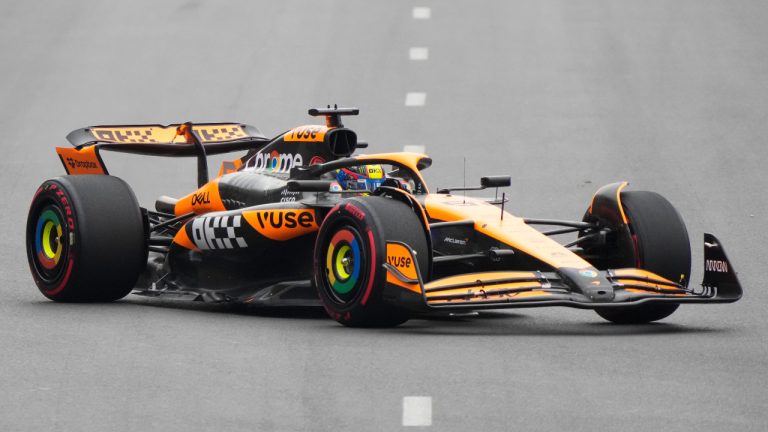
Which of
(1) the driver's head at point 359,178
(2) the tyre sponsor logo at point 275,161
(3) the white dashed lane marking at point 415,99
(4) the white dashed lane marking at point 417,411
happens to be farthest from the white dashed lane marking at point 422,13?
(4) the white dashed lane marking at point 417,411

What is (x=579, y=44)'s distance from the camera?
1014 inches

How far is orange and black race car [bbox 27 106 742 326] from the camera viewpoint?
10195mm

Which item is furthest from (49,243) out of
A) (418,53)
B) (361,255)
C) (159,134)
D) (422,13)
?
(422,13)

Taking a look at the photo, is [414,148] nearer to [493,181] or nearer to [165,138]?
[165,138]

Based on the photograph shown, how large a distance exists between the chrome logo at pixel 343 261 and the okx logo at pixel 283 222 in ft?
2.48

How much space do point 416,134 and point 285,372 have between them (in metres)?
13.3

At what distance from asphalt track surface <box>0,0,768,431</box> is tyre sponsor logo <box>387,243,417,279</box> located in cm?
45

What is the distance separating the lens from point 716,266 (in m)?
10.8

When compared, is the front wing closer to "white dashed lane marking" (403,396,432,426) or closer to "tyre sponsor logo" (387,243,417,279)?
"tyre sponsor logo" (387,243,417,279)

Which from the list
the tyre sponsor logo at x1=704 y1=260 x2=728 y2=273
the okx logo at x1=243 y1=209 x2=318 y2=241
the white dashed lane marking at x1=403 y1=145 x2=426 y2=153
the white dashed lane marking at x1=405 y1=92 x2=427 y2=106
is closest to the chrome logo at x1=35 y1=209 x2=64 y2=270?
the okx logo at x1=243 y1=209 x2=318 y2=241

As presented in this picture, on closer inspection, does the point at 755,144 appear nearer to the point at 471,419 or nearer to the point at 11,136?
the point at 11,136

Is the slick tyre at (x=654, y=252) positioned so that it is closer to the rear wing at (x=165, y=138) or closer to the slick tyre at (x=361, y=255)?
the slick tyre at (x=361, y=255)

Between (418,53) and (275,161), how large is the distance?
505 inches

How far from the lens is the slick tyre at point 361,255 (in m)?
10.2
